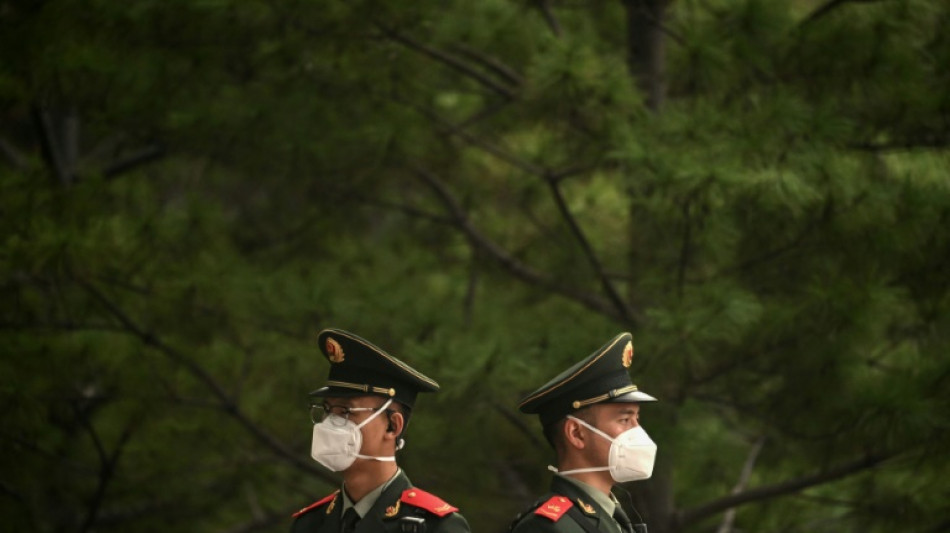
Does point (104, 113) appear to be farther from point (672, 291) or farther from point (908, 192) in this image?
point (908, 192)

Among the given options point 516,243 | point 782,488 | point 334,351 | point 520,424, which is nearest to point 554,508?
point 334,351

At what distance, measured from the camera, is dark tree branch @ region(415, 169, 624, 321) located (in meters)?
9.33

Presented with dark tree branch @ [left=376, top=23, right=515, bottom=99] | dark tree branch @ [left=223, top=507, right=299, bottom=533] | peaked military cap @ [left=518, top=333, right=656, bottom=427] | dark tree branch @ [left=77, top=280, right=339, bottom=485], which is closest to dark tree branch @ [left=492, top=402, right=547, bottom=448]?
dark tree branch @ [left=77, top=280, right=339, bottom=485]

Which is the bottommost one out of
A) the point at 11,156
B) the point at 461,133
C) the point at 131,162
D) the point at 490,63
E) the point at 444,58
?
the point at 11,156

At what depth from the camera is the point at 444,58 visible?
912 centimetres

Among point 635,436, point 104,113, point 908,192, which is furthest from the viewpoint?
point 104,113

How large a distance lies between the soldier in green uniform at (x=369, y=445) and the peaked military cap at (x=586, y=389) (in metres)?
0.45

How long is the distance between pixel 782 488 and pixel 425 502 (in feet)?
12.7

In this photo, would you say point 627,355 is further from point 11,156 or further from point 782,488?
point 11,156

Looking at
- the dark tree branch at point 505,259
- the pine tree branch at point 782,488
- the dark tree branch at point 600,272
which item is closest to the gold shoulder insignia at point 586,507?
the pine tree branch at point 782,488

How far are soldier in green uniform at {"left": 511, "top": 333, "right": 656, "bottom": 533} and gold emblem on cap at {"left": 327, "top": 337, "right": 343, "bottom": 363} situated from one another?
0.69m

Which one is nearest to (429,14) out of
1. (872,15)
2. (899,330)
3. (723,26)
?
(723,26)

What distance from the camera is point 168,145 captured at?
32.4 feet

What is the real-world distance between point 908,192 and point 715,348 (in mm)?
1310
